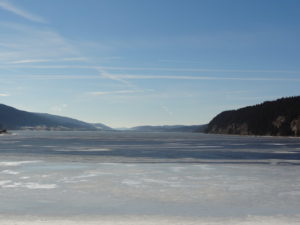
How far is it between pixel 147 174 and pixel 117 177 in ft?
7.31

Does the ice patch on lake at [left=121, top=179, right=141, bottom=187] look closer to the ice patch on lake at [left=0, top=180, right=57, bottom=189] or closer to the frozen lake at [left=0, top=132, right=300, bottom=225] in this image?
the frozen lake at [left=0, top=132, right=300, bottom=225]

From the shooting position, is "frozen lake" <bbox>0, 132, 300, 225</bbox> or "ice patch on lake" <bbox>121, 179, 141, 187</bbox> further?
"ice patch on lake" <bbox>121, 179, 141, 187</bbox>

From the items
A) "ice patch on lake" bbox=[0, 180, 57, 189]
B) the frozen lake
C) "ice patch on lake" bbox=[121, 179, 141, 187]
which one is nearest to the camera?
the frozen lake

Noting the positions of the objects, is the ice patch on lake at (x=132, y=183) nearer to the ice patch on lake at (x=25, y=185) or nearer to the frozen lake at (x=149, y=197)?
the frozen lake at (x=149, y=197)

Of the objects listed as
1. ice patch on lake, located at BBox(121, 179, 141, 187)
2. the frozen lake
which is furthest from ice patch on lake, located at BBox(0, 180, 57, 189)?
ice patch on lake, located at BBox(121, 179, 141, 187)

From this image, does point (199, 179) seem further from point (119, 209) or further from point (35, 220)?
point (35, 220)

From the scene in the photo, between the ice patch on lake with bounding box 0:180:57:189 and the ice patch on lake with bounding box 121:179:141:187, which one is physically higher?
the ice patch on lake with bounding box 121:179:141:187

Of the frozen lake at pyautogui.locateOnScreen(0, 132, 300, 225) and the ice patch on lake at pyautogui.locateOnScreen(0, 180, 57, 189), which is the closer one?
the frozen lake at pyautogui.locateOnScreen(0, 132, 300, 225)

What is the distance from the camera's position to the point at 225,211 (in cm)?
1305

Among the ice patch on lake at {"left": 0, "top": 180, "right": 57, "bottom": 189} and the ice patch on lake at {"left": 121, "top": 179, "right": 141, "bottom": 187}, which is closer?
the ice patch on lake at {"left": 0, "top": 180, "right": 57, "bottom": 189}

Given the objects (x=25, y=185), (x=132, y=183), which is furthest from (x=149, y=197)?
(x=25, y=185)

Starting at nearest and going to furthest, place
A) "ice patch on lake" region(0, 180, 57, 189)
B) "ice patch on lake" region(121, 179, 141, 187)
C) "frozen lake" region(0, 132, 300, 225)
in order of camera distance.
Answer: "frozen lake" region(0, 132, 300, 225)
"ice patch on lake" region(0, 180, 57, 189)
"ice patch on lake" region(121, 179, 141, 187)

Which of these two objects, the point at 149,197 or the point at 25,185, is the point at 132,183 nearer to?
the point at 149,197

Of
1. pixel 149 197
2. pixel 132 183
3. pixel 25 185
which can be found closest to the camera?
pixel 149 197
